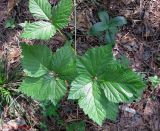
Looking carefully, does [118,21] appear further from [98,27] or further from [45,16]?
[45,16]

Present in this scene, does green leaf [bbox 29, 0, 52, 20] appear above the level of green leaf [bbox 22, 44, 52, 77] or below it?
above

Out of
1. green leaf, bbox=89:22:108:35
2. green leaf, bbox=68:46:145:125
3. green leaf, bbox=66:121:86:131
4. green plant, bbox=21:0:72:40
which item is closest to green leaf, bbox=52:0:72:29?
green plant, bbox=21:0:72:40

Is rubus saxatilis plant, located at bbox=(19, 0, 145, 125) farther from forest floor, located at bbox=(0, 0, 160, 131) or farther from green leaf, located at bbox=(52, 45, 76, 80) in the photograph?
forest floor, located at bbox=(0, 0, 160, 131)

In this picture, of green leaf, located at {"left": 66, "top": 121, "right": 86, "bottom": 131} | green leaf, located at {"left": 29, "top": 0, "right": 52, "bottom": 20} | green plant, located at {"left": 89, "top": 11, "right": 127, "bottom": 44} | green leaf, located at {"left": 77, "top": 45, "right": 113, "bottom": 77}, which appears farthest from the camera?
green plant, located at {"left": 89, "top": 11, "right": 127, "bottom": 44}

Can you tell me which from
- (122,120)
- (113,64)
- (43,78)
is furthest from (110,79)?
(122,120)

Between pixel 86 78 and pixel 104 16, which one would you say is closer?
pixel 86 78

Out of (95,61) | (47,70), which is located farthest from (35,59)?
(95,61)

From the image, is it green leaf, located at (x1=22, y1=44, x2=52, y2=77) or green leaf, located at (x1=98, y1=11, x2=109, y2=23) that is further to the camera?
green leaf, located at (x1=98, y1=11, x2=109, y2=23)
